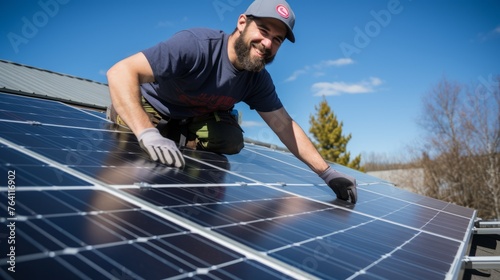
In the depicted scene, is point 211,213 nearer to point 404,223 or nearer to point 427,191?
point 404,223

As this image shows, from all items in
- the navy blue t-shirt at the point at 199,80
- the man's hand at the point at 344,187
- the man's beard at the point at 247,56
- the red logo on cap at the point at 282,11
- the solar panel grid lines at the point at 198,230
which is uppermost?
the red logo on cap at the point at 282,11

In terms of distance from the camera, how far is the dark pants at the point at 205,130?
4957 millimetres

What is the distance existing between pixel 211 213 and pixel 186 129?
323cm

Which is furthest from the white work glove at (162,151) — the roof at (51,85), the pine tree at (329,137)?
the pine tree at (329,137)

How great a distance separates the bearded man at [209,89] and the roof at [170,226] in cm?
48

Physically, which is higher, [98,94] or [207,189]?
[98,94]

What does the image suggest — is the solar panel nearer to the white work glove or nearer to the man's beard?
the white work glove

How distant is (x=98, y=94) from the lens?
13.8 metres

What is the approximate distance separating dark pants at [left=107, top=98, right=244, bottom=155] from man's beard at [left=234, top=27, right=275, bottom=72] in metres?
1.12

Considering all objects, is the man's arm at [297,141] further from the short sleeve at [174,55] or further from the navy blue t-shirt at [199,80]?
the short sleeve at [174,55]

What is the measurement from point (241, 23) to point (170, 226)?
10.0 feet

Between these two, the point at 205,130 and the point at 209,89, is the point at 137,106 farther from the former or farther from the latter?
the point at 205,130

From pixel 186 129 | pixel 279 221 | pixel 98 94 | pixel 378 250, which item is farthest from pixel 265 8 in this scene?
pixel 98 94

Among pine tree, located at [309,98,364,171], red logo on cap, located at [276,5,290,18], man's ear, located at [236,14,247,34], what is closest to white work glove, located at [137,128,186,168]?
man's ear, located at [236,14,247,34]
